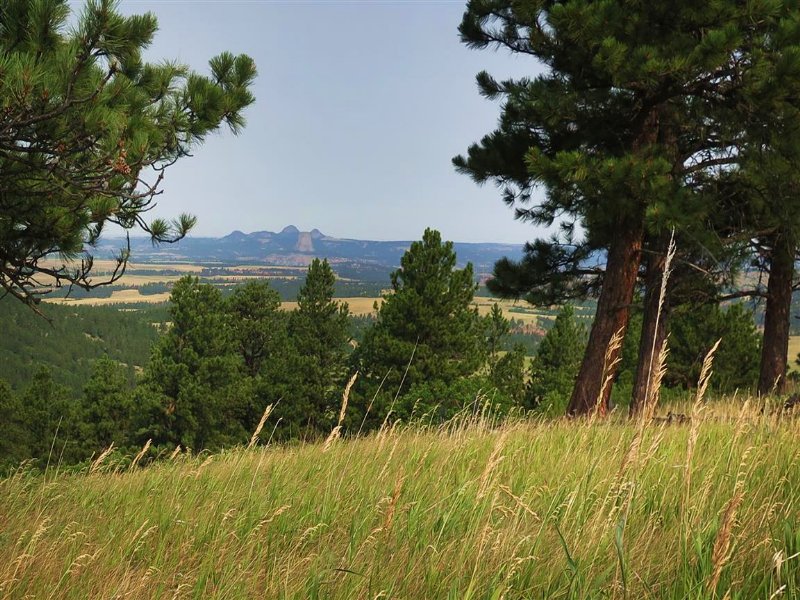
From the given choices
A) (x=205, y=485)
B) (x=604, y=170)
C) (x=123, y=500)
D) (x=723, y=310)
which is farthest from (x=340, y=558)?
(x=723, y=310)

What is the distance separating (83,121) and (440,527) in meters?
3.85

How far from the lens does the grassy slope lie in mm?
1877

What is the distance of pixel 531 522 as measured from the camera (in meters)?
2.52

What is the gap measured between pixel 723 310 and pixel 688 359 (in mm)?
2865

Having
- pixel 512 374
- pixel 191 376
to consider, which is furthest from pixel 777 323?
pixel 191 376

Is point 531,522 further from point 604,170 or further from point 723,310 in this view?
point 723,310

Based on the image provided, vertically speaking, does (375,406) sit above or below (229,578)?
below

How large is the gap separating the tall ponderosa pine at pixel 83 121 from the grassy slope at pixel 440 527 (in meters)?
2.39

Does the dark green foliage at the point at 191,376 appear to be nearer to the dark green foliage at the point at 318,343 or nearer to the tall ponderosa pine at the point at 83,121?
the dark green foliage at the point at 318,343

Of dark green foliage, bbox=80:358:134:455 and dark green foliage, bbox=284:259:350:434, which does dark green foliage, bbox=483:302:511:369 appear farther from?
dark green foliage, bbox=80:358:134:455

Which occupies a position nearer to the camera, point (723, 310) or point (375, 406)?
point (723, 310)

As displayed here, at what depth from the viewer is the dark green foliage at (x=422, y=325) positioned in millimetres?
26250

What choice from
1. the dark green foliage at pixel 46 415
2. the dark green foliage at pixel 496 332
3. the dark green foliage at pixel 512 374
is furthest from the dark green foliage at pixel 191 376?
the dark green foliage at pixel 496 332

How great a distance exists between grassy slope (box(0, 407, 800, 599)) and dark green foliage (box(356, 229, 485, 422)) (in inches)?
870
